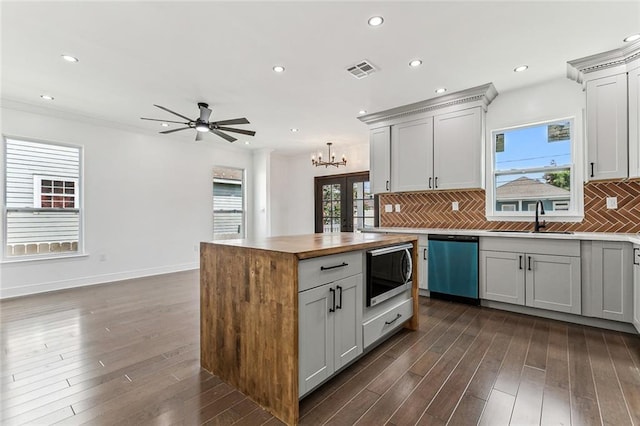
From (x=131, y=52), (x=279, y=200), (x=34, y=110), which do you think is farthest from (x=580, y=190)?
(x=34, y=110)

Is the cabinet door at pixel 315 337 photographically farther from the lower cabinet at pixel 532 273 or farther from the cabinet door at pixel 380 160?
the cabinet door at pixel 380 160

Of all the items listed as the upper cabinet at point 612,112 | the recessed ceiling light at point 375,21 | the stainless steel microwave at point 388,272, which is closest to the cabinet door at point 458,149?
the upper cabinet at point 612,112

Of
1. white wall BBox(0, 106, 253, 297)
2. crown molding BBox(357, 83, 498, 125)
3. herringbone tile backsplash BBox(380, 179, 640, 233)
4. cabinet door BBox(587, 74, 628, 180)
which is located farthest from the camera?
white wall BBox(0, 106, 253, 297)

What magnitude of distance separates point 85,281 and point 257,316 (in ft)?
15.6

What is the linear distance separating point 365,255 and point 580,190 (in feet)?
10.2

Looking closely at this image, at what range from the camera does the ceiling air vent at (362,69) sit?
316 cm

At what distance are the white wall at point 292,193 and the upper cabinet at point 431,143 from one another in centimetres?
245

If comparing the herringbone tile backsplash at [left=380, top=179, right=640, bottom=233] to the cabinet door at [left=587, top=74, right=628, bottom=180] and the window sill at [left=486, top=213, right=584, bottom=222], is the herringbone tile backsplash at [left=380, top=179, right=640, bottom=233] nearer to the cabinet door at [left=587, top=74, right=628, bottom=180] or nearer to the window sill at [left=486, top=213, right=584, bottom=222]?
the window sill at [left=486, top=213, right=584, bottom=222]

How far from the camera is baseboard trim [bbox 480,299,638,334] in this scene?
2910mm

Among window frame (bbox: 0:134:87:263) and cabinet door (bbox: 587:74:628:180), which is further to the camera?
window frame (bbox: 0:134:87:263)

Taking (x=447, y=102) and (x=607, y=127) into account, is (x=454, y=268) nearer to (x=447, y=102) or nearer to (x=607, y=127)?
(x=607, y=127)

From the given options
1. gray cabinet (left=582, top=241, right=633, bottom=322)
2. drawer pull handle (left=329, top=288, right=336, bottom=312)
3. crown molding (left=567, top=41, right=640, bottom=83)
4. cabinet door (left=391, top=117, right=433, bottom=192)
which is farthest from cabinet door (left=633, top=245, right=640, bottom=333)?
drawer pull handle (left=329, top=288, right=336, bottom=312)

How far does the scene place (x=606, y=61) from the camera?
3002 millimetres

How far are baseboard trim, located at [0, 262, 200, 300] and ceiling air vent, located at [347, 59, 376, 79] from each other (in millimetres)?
5141
